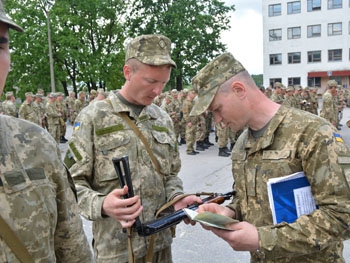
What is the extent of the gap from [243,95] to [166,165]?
83cm

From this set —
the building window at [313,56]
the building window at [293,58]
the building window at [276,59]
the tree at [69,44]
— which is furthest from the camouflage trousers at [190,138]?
the building window at [276,59]

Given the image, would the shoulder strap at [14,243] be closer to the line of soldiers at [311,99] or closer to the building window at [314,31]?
the line of soldiers at [311,99]

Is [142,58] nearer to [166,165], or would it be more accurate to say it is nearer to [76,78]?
[166,165]

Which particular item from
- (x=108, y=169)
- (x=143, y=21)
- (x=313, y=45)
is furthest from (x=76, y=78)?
(x=108, y=169)

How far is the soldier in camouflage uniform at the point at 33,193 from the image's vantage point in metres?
1.19

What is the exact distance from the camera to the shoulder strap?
117 cm

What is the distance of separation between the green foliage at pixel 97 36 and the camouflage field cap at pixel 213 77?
2614 centimetres

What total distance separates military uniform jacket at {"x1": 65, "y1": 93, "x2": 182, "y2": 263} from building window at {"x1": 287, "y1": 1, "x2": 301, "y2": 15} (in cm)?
4655

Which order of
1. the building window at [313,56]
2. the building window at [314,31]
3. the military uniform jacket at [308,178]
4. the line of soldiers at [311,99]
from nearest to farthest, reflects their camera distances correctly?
the military uniform jacket at [308,178] → the line of soldiers at [311,99] → the building window at [314,31] → the building window at [313,56]

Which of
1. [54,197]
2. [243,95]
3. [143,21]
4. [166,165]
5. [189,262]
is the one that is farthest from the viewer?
[143,21]

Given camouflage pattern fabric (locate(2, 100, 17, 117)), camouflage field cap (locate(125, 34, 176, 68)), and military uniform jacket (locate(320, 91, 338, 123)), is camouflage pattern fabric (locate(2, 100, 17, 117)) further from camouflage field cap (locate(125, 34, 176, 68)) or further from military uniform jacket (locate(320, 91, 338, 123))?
camouflage field cap (locate(125, 34, 176, 68))

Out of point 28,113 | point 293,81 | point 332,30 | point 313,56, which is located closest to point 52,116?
point 28,113

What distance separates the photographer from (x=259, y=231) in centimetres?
174

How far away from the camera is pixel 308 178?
5.75 feet
